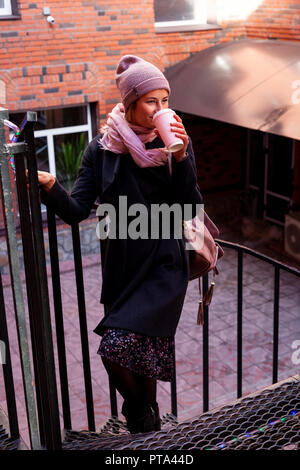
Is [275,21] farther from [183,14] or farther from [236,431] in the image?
[236,431]

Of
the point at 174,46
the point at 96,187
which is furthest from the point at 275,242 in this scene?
the point at 96,187

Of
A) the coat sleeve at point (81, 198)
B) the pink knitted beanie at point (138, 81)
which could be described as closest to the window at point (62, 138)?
the coat sleeve at point (81, 198)

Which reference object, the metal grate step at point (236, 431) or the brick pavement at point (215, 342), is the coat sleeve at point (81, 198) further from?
the brick pavement at point (215, 342)

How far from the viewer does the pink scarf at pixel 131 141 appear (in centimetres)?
219

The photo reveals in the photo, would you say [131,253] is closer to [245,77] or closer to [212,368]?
[212,368]

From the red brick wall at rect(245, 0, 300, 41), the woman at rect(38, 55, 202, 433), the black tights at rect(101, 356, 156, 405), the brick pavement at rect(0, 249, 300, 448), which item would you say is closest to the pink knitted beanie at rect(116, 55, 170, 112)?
the woman at rect(38, 55, 202, 433)

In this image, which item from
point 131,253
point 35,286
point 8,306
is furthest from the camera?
point 8,306

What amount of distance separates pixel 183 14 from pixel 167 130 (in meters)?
8.53

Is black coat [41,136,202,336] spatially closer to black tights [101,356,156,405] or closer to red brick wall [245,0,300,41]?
black tights [101,356,156,405]

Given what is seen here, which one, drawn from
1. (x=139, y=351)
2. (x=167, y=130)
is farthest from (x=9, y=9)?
(x=139, y=351)

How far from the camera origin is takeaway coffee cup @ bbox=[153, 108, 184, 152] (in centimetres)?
199

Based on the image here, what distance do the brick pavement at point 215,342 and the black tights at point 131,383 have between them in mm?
2947

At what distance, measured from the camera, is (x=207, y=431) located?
2.11 m
